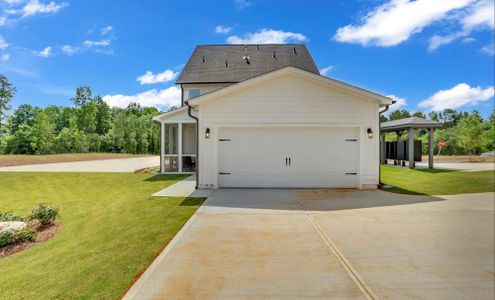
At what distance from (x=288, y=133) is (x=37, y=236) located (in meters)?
7.12

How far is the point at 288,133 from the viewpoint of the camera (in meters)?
8.96

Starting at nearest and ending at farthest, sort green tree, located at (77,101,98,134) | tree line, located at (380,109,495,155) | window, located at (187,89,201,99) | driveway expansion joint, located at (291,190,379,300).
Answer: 1. driveway expansion joint, located at (291,190,379,300)
2. tree line, located at (380,109,495,155)
3. window, located at (187,89,201,99)
4. green tree, located at (77,101,98,134)

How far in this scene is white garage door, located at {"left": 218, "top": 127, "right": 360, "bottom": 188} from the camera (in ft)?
29.4

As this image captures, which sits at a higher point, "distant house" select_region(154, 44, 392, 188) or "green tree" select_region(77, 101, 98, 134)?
"green tree" select_region(77, 101, 98, 134)

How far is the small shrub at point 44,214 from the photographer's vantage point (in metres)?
5.30

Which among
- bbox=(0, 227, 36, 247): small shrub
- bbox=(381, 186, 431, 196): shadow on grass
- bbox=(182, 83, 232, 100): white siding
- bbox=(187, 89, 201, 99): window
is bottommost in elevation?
bbox=(0, 227, 36, 247): small shrub

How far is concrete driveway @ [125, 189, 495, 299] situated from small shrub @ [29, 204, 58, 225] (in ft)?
9.89

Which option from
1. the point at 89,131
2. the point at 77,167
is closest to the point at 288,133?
the point at 77,167

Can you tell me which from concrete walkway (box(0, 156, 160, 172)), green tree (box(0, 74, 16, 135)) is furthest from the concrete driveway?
concrete walkway (box(0, 156, 160, 172))

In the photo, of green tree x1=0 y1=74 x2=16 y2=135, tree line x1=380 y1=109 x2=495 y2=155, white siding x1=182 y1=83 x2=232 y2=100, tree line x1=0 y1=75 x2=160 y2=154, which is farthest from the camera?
tree line x1=0 y1=75 x2=160 y2=154

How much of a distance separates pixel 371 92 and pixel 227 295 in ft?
26.4

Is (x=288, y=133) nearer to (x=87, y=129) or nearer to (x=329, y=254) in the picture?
(x=329, y=254)

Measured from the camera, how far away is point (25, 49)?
21.8ft

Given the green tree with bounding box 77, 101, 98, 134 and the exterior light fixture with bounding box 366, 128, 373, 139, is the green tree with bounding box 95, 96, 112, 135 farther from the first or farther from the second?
the exterior light fixture with bounding box 366, 128, 373, 139
